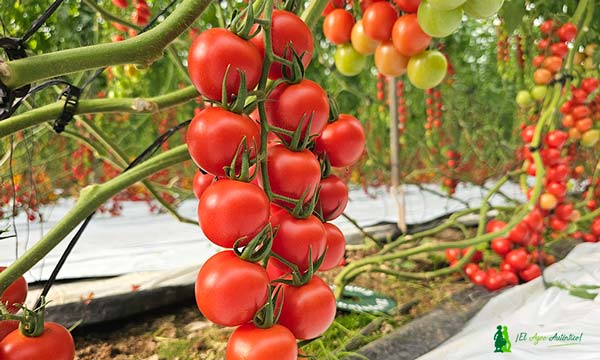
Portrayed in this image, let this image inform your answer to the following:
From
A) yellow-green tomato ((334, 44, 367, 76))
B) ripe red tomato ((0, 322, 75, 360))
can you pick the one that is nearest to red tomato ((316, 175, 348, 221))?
ripe red tomato ((0, 322, 75, 360))

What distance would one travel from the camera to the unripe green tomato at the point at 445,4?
1.65ft

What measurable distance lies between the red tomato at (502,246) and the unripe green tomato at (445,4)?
87 centimetres

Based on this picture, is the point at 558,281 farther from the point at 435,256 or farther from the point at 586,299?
the point at 435,256

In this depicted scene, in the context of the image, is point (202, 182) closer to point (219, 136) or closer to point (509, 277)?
point (219, 136)

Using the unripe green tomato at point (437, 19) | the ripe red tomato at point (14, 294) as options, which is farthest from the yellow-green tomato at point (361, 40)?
the ripe red tomato at point (14, 294)

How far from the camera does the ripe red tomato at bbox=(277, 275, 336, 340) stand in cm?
33

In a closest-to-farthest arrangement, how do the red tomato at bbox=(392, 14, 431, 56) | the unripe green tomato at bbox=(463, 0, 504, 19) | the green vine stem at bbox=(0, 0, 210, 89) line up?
the green vine stem at bbox=(0, 0, 210, 89) < the unripe green tomato at bbox=(463, 0, 504, 19) < the red tomato at bbox=(392, 14, 431, 56)

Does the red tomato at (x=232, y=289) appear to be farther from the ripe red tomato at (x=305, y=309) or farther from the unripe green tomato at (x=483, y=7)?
→ the unripe green tomato at (x=483, y=7)

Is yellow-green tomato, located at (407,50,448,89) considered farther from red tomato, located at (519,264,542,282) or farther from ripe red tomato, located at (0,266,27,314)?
red tomato, located at (519,264,542,282)

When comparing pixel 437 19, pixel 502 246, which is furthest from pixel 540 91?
pixel 437 19

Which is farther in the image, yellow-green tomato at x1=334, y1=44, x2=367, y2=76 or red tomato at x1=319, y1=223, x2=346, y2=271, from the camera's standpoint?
yellow-green tomato at x1=334, y1=44, x2=367, y2=76

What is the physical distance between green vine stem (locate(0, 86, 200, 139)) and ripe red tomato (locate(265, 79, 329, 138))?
154 millimetres

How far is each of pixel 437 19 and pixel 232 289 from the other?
42 cm

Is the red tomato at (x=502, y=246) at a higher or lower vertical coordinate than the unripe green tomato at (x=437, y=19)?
lower
